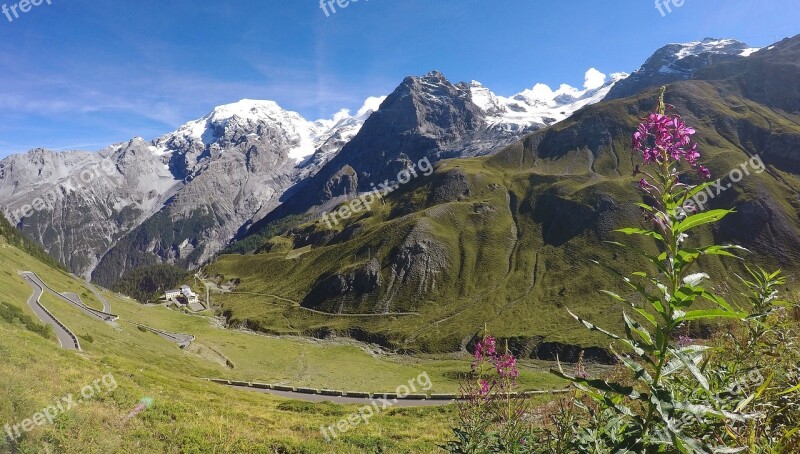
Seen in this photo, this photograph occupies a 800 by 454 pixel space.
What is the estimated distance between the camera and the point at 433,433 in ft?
81.4

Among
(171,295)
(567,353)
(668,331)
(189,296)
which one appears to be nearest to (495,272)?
(567,353)

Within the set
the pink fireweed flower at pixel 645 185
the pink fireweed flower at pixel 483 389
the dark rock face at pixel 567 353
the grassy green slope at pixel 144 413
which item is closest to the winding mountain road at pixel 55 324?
the grassy green slope at pixel 144 413

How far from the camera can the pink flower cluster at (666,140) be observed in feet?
15.6

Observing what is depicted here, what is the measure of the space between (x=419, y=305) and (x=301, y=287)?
57.1 m

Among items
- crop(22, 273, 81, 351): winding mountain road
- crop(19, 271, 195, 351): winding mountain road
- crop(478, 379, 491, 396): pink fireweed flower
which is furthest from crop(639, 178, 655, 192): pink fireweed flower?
crop(19, 271, 195, 351): winding mountain road

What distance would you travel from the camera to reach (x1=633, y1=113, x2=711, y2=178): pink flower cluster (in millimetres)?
4766

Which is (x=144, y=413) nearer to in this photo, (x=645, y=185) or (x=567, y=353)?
(x=645, y=185)

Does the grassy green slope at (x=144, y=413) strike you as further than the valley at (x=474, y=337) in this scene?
Yes

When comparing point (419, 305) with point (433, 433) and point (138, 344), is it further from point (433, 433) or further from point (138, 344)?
point (433, 433)

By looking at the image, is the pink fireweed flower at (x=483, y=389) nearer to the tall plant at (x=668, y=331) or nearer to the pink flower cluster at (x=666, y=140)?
the tall plant at (x=668, y=331)

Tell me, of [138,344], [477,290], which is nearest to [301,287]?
[477,290]

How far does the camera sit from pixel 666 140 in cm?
483

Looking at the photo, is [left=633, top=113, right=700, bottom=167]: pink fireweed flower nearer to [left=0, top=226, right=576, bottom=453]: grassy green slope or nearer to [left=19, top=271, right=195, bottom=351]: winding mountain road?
[left=0, top=226, right=576, bottom=453]: grassy green slope

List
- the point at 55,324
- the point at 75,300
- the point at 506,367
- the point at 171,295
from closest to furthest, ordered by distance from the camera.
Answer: the point at 506,367, the point at 55,324, the point at 75,300, the point at 171,295
